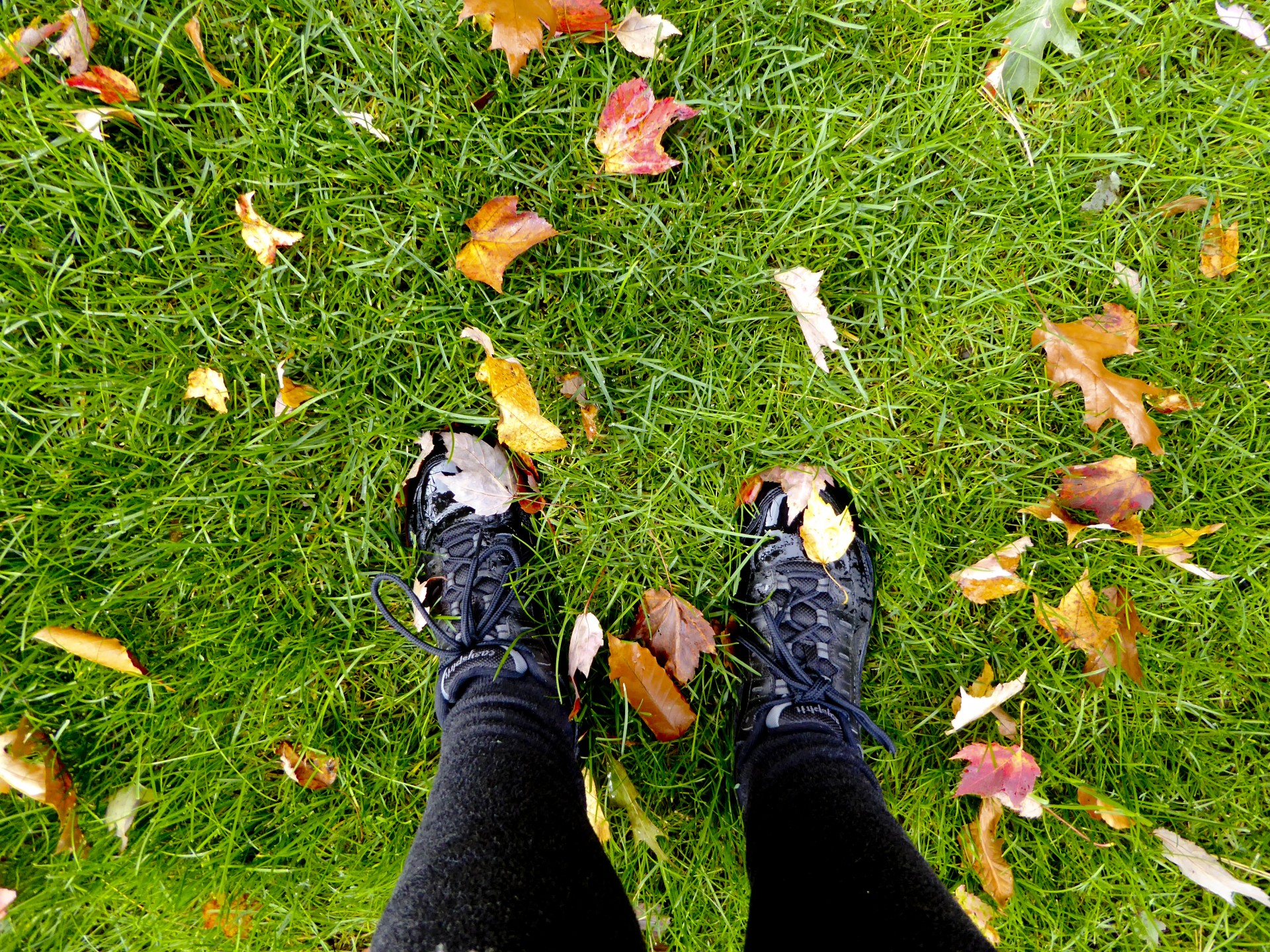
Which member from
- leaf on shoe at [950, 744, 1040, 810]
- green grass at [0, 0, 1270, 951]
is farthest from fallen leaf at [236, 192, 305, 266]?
leaf on shoe at [950, 744, 1040, 810]

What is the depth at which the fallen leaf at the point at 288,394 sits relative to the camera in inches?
68.1

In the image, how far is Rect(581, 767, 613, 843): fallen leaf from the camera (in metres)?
1.74

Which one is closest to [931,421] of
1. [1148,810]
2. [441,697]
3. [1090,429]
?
[1090,429]

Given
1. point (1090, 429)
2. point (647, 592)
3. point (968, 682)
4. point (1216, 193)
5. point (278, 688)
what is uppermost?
point (1216, 193)

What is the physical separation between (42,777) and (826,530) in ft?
6.89

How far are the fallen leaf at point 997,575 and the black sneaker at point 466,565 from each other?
1.13m

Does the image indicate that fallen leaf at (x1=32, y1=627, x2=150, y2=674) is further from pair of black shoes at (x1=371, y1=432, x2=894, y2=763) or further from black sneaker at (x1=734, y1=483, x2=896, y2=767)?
black sneaker at (x1=734, y1=483, x2=896, y2=767)

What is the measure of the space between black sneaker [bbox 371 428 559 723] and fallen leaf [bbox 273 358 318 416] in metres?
0.32

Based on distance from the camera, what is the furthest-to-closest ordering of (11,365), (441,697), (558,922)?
(11,365) → (441,697) → (558,922)

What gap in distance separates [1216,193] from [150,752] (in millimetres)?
3162

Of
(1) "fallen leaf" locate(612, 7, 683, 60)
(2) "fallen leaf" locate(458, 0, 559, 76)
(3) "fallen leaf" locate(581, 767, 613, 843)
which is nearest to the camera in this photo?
(2) "fallen leaf" locate(458, 0, 559, 76)

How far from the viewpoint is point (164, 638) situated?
1782mm

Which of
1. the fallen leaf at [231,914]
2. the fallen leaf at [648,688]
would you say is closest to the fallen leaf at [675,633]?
the fallen leaf at [648,688]

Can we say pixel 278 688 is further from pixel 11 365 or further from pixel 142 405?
pixel 11 365
